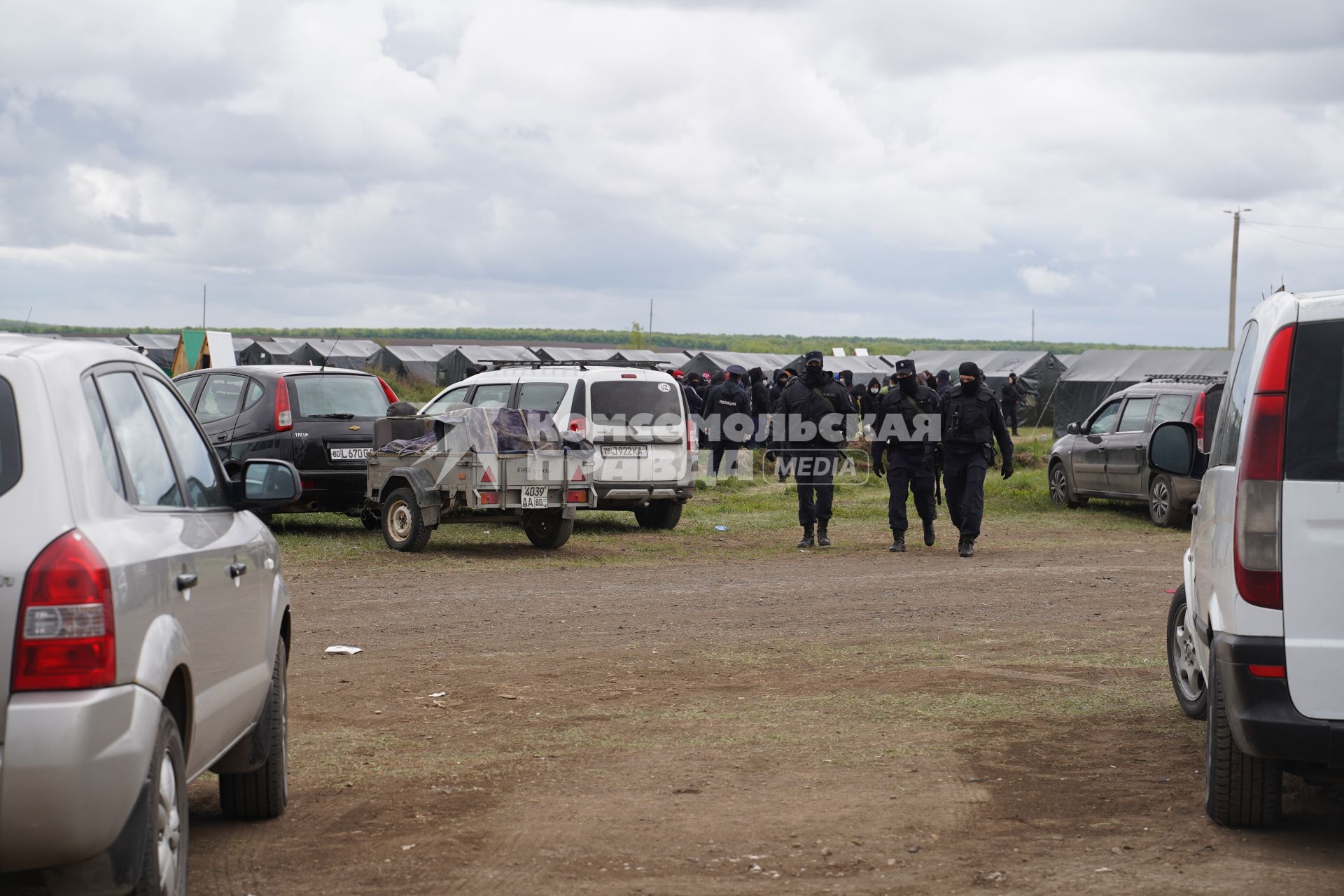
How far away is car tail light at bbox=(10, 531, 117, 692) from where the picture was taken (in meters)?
3.34

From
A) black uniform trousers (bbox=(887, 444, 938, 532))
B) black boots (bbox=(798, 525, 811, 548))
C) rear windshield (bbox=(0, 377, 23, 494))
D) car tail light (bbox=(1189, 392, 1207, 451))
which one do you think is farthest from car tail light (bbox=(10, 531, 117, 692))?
car tail light (bbox=(1189, 392, 1207, 451))

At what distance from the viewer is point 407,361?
72.0 meters

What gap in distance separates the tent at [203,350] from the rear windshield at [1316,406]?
Answer: 20.8 m

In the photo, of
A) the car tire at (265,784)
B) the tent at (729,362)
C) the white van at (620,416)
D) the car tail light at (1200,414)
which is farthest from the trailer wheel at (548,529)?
the tent at (729,362)

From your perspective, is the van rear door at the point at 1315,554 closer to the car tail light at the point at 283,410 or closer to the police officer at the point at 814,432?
the police officer at the point at 814,432

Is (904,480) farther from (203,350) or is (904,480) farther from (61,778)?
(203,350)

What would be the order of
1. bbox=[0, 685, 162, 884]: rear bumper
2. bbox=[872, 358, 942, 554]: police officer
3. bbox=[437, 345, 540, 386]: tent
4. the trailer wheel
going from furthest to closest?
bbox=[437, 345, 540, 386]: tent → bbox=[872, 358, 942, 554]: police officer → the trailer wheel → bbox=[0, 685, 162, 884]: rear bumper

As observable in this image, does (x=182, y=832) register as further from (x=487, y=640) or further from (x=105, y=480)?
(x=487, y=640)

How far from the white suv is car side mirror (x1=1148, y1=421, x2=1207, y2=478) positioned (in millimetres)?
1055

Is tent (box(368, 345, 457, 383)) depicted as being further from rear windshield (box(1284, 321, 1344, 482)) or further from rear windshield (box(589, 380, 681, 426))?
rear windshield (box(1284, 321, 1344, 482))

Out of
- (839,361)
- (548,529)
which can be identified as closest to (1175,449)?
(548,529)

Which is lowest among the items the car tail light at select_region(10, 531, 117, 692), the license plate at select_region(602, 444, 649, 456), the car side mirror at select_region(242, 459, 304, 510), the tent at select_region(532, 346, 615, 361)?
the license plate at select_region(602, 444, 649, 456)

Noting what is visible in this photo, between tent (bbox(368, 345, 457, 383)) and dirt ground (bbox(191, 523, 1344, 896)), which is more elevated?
tent (bbox(368, 345, 457, 383))

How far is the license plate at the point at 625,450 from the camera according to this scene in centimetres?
1622
